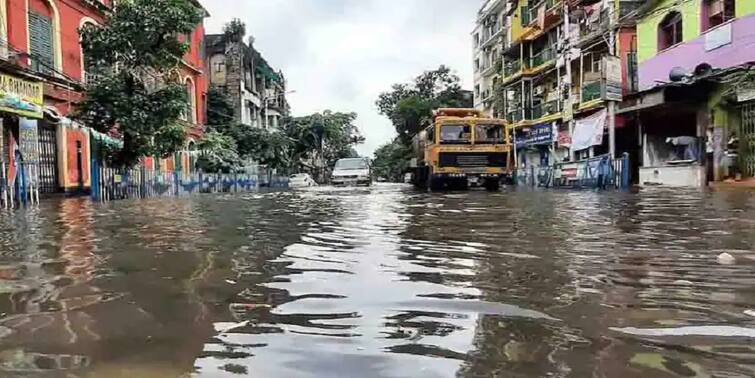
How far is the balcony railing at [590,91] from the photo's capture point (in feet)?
94.2

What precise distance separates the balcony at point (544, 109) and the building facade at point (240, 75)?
1895cm

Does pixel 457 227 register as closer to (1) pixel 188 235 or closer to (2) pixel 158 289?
(1) pixel 188 235

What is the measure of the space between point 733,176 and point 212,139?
73.8ft

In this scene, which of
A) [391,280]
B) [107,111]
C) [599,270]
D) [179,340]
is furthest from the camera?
[107,111]

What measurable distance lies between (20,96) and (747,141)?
1911cm

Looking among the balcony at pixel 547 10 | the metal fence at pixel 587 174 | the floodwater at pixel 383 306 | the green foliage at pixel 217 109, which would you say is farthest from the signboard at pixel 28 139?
the balcony at pixel 547 10

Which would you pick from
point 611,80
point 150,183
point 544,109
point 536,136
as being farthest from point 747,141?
point 536,136

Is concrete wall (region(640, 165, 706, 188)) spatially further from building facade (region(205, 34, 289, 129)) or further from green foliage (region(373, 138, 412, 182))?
green foliage (region(373, 138, 412, 182))

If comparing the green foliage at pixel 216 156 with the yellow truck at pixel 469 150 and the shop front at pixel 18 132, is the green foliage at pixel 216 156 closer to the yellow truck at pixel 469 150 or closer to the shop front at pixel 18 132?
the shop front at pixel 18 132

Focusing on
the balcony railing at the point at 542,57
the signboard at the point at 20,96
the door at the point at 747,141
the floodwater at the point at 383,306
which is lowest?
the floodwater at the point at 383,306

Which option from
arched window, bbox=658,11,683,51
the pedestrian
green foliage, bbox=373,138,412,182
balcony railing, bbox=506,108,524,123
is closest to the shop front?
the pedestrian

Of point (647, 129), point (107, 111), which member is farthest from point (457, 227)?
point (647, 129)

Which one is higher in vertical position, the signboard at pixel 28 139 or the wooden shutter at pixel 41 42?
the wooden shutter at pixel 41 42

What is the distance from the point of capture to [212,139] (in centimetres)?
3120
